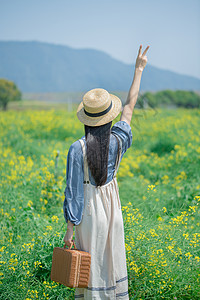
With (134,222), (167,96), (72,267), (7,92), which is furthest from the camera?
(167,96)

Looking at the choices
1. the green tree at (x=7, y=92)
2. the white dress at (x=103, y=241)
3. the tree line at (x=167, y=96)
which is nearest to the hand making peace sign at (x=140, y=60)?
the white dress at (x=103, y=241)

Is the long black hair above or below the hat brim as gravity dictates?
below

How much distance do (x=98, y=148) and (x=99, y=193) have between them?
0.30m

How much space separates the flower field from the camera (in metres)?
2.45

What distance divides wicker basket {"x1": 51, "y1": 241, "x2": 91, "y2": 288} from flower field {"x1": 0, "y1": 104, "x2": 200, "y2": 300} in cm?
48

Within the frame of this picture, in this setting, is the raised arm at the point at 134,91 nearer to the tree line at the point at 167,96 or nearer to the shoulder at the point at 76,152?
the shoulder at the point at 76,152

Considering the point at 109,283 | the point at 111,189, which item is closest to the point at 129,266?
the point at 109,283

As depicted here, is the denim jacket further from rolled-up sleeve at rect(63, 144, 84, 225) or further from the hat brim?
the hat brim

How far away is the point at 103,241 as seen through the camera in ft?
6.57

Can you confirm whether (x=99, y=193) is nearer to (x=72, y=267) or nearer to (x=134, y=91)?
(x=72, y=267)

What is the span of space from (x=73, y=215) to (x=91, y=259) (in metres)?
0.31

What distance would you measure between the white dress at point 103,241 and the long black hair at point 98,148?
0.06m

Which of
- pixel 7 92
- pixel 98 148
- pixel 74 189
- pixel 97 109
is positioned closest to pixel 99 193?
pixel 74 189

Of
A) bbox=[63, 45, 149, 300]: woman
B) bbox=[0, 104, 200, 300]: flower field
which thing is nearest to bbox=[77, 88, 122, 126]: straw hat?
bbox=[63, 45, 149, 300]: woman
